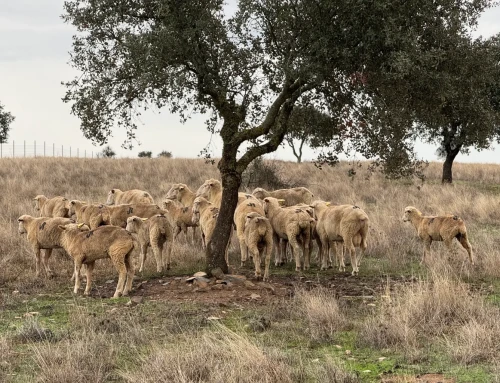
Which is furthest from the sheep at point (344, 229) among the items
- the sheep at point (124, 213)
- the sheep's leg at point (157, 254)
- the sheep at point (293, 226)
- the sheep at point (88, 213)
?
the sheep at point (88, 213)

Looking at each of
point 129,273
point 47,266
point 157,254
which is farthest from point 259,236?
point 47,266

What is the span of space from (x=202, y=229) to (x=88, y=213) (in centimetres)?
329

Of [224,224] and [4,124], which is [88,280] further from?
[4,124]

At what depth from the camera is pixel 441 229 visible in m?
16.8

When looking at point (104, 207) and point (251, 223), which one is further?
point (104, 207)

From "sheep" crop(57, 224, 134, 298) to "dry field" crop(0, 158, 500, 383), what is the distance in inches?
16.2

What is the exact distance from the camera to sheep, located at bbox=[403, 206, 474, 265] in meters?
16.5

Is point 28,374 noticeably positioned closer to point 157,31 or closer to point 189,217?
point 157,31

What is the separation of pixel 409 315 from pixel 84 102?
8.91 m

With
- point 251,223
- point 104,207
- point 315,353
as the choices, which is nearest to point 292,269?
point 251,223

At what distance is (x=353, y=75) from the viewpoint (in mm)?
12906

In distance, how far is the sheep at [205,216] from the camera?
16.3m

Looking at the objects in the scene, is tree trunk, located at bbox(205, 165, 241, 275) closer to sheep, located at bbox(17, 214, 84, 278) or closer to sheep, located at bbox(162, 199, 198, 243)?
sheep, located at bbox(17, 214, 84, 278)

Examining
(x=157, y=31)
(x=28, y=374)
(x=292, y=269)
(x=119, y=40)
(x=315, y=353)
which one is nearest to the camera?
(x=28, y=374)
